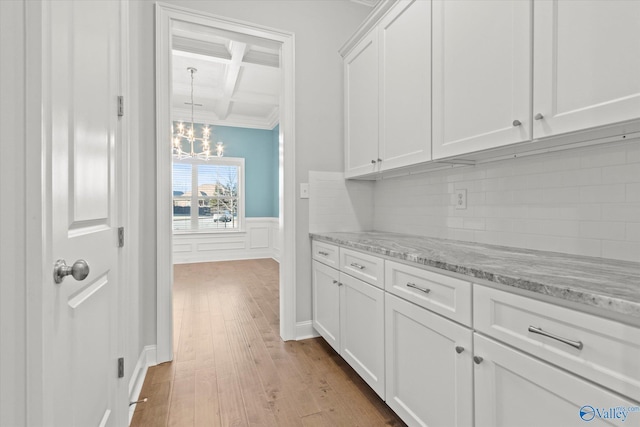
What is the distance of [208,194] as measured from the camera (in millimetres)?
6441

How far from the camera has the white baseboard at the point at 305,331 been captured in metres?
2.46

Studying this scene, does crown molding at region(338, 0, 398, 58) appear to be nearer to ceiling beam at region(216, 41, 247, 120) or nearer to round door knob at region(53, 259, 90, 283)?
ceiling beam at region(216, 41, 247, 120)

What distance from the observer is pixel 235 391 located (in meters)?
1.76

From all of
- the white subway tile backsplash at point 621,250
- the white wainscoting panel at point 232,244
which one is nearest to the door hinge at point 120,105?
the white subway tile backsplash at point 621,250

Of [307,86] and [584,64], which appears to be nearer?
[584,64]

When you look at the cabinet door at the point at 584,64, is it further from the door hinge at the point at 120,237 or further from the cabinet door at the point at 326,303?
the door hinge at the point at 120,237

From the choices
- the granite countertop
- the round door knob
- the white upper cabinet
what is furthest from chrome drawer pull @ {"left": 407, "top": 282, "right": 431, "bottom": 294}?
the round door knob

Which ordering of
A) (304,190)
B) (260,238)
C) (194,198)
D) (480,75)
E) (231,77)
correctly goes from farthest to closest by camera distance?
(260,238), (194,198), (231,77), (304,190), (480,75)

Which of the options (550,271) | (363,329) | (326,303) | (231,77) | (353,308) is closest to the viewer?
(550,271)

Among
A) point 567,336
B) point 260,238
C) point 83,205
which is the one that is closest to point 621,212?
point 567,336

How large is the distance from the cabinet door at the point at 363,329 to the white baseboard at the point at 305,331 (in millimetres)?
579

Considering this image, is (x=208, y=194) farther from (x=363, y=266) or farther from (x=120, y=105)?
(x=363, y=266)

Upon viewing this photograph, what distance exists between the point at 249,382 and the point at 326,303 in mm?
710

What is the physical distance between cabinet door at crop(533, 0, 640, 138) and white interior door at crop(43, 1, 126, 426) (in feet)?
4.99
